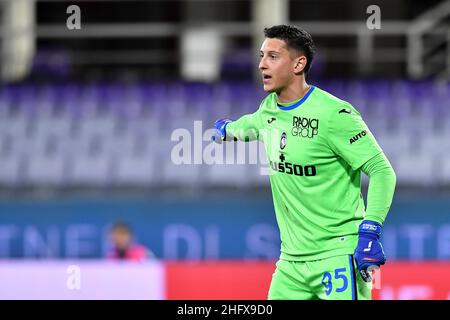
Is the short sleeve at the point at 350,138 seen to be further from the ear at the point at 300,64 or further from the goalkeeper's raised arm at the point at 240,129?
the goalkeeper's raised arm at the point at 240,129

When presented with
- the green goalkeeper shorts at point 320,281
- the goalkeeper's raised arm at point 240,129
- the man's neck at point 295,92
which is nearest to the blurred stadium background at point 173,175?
the goalkeeper's raised arm at point 240,129

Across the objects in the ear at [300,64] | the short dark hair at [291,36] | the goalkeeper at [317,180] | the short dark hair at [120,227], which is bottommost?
the short dark hair at [120,227]

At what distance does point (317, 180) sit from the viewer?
509 centimetres

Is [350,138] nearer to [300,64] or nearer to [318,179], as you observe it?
[318,179]

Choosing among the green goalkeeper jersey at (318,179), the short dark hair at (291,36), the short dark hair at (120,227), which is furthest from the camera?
the short dark hair at (120,227)

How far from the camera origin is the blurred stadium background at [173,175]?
8508 millimetres

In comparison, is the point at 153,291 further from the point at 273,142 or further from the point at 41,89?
the point at 41,89

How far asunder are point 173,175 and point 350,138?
22.4ft

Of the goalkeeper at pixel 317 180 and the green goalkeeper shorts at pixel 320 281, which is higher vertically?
the goalkeeper at pixel 317 180

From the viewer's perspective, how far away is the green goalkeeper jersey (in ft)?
16.4

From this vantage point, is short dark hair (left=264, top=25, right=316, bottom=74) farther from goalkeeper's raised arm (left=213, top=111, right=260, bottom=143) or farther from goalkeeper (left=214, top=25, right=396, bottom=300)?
goalkeeper's raised arm (left=213, top=111, right=260, bottom=143)

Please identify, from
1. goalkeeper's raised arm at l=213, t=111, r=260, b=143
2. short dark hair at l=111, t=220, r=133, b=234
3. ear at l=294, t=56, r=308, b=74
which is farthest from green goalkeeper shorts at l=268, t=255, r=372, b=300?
short dark hair at l=111, t=220, r=133, b=234

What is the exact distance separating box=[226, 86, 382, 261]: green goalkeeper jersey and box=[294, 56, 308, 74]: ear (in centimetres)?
11

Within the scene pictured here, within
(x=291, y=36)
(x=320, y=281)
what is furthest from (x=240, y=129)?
(x=320, y=281)
